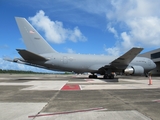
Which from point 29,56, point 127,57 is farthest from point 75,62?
point 127,57

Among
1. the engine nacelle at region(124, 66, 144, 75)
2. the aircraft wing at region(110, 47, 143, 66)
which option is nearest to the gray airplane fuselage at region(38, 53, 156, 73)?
the aircraft wing at region(110, 47, 143, 66)

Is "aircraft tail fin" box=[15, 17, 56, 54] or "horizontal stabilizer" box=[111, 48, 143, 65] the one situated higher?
"aircraft tail fin" box=[15, 17, 56, 54]

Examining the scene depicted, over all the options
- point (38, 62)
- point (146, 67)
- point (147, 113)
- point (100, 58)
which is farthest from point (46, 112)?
point (146, 67)

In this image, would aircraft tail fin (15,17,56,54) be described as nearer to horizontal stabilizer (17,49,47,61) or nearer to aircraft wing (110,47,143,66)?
horizontal stabilizer (17,49,47,61)

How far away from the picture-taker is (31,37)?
77.3 feet

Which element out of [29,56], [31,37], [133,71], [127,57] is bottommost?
[133,71]

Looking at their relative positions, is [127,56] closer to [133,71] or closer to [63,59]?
[133,71]

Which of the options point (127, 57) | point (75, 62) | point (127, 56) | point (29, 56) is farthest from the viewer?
point (75, 62)

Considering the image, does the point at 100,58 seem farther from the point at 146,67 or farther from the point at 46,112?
the point at 46,112

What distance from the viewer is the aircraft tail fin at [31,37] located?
75.7 feet

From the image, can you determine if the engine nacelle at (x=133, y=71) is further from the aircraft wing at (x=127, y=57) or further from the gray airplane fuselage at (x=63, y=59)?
the aircraft wing at (x=127, y=57)

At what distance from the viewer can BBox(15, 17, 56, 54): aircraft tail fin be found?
2306 centimetres

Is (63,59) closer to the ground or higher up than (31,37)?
closer to the ground

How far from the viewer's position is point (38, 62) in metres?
23.8
